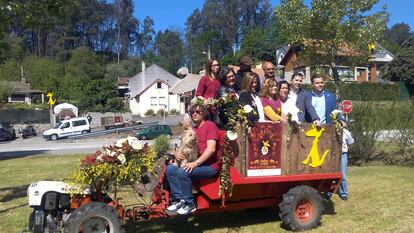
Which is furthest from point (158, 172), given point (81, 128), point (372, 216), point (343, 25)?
point (81, 128)

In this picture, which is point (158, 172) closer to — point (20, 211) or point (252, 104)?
point (252, 104)

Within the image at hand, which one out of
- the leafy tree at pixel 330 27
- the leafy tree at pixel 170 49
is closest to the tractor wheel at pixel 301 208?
the leafy tree at pixel 330 27

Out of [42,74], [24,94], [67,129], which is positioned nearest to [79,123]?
[67,129]

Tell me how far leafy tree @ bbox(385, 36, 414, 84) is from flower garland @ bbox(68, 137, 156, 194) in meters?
50.1

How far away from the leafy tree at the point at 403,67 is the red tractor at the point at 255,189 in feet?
159

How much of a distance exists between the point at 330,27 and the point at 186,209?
44.2 ft

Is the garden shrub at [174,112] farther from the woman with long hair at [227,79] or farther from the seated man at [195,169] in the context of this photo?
the seated man at [195,169]

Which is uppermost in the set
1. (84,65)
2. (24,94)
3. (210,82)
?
(84,65)

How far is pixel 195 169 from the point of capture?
19.5ft

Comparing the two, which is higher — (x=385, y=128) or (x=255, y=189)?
(x=385, y=128)

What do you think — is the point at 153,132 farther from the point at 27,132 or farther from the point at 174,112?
the point at 174,112

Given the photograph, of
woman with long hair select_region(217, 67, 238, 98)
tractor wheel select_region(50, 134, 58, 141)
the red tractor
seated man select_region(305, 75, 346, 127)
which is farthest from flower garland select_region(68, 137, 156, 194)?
tractor wheel select_region(50, 134, 58, 141)

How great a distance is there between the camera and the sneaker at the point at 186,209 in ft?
19.4

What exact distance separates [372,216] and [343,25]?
39.1ft
